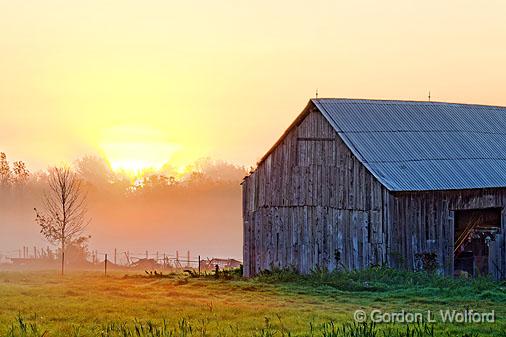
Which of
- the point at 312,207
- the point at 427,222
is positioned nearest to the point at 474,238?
the point at 427,222

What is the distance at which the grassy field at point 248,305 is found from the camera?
21.5 metres

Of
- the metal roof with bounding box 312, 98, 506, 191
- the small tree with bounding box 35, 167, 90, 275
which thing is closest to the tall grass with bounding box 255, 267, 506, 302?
the metal roof with bounding box 312, 98, 506, 191

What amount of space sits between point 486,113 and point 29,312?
2970cm

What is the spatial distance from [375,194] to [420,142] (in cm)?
583

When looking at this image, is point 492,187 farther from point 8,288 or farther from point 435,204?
point 8,288

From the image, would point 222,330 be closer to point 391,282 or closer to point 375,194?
point 391,282

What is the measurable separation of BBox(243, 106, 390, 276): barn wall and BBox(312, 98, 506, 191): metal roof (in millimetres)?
881

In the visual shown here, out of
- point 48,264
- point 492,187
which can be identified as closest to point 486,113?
point 492,187

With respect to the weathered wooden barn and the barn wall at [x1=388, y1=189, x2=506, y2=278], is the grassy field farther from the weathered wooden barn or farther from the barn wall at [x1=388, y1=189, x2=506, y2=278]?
the weathered wooden barn

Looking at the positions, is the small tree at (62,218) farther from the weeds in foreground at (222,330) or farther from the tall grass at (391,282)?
the weeds in foreground at (222,330)

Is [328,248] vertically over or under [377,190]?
under

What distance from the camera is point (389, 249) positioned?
35031mm

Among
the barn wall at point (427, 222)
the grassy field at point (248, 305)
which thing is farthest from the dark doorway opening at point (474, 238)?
the grassy field at point (248, 305)

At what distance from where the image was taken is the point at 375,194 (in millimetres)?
35875
